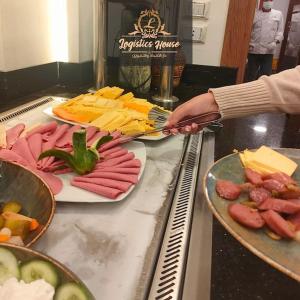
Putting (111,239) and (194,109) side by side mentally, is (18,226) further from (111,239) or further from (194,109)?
(194,109)

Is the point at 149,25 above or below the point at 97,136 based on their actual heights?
above

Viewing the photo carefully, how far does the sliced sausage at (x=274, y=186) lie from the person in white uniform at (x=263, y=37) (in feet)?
11.1

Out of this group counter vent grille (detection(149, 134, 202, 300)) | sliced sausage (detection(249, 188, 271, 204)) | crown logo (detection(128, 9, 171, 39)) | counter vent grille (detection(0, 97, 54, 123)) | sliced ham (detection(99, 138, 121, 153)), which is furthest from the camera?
crown logo (detection(128, 9, 171, 39))

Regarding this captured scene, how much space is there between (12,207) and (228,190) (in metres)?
0.31

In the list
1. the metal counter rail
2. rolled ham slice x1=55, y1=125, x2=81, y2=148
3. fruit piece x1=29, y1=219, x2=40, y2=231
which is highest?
fruit piece x1=29, y1=219, x2=40, y2=231

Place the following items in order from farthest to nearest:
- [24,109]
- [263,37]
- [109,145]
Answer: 1. [263,37]
2. [24,109]
3. [109,145]

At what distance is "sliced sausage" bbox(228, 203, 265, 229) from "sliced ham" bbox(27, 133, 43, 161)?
0.39 meters

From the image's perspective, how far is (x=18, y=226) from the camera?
401mm

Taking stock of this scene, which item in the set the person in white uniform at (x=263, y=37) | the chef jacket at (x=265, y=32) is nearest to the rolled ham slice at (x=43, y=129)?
the person in white uniform at (x=263, y=37)

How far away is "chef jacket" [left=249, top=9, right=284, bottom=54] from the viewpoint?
146 inches


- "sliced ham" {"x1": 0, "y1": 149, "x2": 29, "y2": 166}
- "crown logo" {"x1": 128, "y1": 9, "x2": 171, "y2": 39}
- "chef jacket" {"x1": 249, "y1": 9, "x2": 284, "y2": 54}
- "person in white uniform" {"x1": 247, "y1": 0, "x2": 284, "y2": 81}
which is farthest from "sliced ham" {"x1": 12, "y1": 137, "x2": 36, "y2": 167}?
"chef jacket" {"x1": 249, "y1": 9, "x2": 284, "y2": 54}

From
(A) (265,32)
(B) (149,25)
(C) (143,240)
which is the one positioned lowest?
(C) (143,240)

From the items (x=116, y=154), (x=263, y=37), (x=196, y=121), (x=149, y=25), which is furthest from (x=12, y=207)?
(x=263, y=37)

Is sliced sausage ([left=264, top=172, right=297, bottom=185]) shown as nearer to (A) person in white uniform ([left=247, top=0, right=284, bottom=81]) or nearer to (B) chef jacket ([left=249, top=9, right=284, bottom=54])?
(A) person in white uniform ([left=247, top=0, right=284, bottom=81])
